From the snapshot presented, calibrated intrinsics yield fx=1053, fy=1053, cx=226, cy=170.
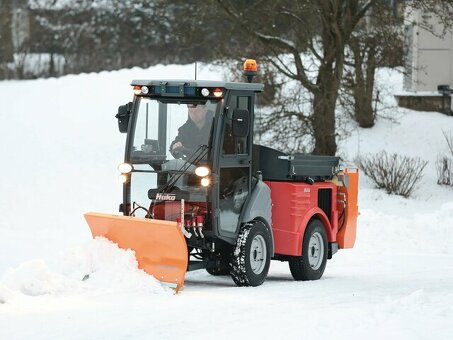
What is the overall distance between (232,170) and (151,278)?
1586 millimetres

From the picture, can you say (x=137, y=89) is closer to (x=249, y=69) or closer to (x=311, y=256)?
(x=249, y=69)

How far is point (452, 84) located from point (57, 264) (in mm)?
21200

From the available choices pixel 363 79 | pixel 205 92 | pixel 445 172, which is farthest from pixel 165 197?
pixel 363 79

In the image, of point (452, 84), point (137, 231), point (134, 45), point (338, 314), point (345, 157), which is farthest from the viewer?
point (134, 45)

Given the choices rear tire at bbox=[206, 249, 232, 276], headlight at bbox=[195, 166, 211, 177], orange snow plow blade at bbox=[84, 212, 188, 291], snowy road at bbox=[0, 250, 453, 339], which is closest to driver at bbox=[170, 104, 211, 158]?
headlight at bbox=[195, 166, 211, 177]

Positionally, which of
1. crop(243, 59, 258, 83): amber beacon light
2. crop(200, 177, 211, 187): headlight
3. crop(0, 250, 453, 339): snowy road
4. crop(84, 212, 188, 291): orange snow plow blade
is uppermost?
crop(243, 59, 258, 83): amber beacon light

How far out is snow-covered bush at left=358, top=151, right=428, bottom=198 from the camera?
2328cm

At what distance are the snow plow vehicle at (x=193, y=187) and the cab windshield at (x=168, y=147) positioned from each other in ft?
0.03

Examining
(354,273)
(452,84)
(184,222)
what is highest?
(452,84)

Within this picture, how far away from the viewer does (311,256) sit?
42.3 ft

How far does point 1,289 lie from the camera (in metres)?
9.31

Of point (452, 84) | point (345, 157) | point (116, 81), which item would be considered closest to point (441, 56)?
point (452, 84)

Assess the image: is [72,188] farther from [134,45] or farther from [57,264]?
[134,45]

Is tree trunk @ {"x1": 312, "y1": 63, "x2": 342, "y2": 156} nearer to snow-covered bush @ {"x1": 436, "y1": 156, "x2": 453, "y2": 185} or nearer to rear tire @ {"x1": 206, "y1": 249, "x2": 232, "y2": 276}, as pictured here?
snow-covered bush @ {"x1": 436, "y1": 156, "x2": 453, "y2": 185}
